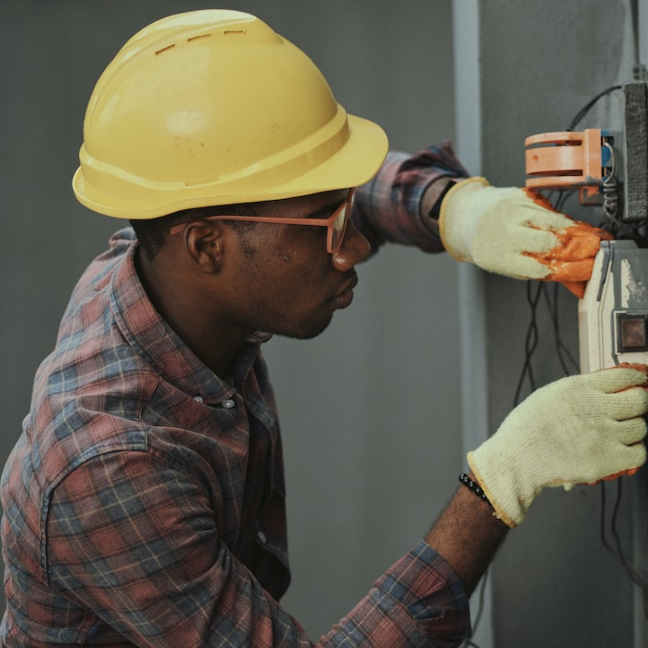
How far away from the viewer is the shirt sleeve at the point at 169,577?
1.28 meters

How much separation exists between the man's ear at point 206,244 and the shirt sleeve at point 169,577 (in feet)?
→ 1.06

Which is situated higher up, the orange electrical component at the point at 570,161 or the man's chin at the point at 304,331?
the orange electrical component at the point at 570,161

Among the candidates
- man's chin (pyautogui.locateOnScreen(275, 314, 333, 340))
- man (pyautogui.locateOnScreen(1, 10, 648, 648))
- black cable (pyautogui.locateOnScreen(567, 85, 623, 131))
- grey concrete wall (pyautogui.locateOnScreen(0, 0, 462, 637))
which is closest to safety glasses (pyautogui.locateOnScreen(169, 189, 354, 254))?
man (pyautogui.locateOnScreen(1, 10, 648, 648))

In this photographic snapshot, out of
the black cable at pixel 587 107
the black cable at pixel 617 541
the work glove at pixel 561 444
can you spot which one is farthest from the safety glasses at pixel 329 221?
the black cable at pixel 617 541

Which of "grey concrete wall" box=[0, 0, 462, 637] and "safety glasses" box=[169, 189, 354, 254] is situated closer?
"safety glasses" box=[169, 189, 354, 254]

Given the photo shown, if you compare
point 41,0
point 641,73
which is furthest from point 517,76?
point 41,0

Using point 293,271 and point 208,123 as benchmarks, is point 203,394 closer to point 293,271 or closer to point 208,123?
point 293,271

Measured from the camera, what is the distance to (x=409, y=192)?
195cm

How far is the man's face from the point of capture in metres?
1.43

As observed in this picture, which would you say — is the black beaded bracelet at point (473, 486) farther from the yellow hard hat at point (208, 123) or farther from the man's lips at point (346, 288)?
the yellow hard hat at point (208, 123)

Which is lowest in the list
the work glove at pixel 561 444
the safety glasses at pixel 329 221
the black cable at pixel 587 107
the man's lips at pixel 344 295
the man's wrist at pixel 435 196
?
the work glove at pixel 561 444

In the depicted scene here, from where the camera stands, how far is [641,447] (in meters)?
1.45

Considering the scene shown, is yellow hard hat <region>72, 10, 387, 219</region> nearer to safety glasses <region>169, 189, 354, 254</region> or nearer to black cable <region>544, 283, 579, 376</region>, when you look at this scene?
safety glasses <region>169, 189, 354, 254</region>

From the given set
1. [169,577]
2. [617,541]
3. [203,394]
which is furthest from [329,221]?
[617,541]
